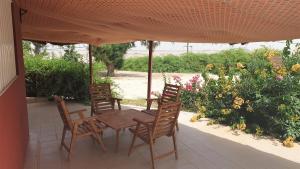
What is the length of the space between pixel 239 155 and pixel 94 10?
306cm

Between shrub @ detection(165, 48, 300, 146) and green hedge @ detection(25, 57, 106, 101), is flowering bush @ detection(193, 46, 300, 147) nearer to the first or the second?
shrub @ detection(165, 48, 300, 146)

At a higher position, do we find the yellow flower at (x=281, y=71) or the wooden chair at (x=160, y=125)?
the yellow flower at (x=281, y=71)

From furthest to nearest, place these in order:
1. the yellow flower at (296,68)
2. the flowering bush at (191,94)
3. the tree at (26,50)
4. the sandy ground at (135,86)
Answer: the sandy ground at (135,86), the tree at (26,50), the flowering bush at (191,94), the yellow flower at (296,68)

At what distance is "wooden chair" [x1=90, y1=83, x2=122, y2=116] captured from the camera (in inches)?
207

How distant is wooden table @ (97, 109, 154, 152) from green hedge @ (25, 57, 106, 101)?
3.51 meters

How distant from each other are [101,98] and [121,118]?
3.76 ft

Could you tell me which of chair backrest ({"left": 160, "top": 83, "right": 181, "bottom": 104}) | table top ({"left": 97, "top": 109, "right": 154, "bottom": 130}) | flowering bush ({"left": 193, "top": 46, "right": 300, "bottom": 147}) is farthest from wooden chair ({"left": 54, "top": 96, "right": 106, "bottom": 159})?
flowering bush ({"left": 193, "top": 46, "right": 300, "bottom": 147})

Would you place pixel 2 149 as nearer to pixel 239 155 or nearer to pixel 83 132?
pixel 83 132

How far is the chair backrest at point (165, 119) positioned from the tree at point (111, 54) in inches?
514

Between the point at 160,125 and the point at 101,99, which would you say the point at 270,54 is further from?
the point at 101,99

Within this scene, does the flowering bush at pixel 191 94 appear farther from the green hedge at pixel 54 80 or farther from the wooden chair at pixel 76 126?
the wooden chair at pixel 76 126

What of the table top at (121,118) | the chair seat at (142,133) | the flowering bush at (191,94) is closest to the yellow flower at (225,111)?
the flowering bush at (191,94)

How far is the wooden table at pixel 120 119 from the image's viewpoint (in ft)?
13.3

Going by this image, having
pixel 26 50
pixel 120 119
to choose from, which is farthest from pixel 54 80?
pixel 26 50
